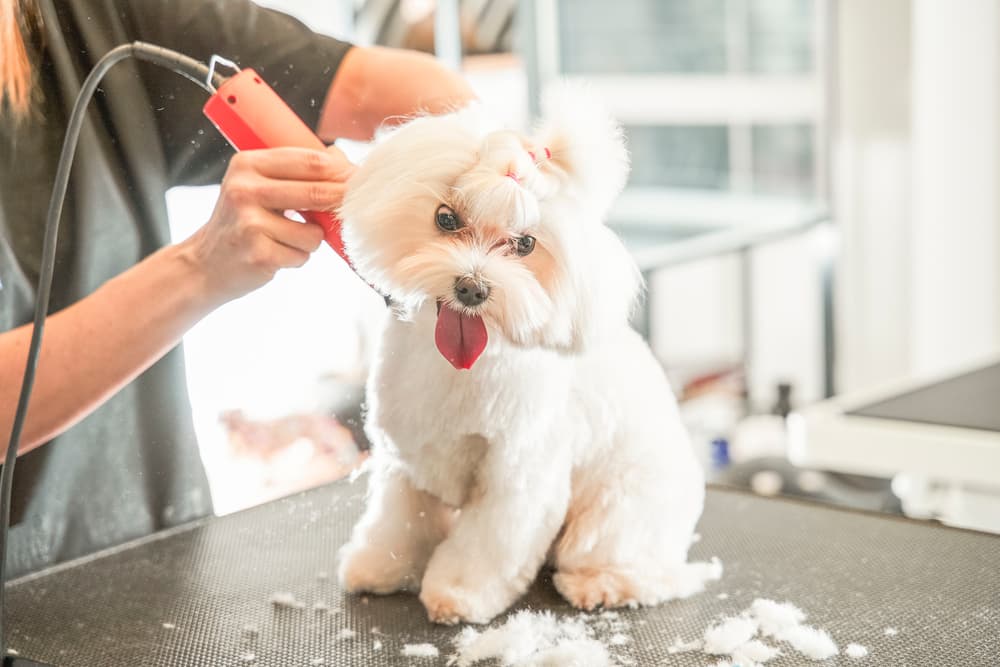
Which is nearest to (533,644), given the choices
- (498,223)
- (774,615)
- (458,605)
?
(458,605)

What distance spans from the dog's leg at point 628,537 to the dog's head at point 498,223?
18 cm

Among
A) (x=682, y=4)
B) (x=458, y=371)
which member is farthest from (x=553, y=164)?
(x=682, y=4)

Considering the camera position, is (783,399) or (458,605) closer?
(458,605)

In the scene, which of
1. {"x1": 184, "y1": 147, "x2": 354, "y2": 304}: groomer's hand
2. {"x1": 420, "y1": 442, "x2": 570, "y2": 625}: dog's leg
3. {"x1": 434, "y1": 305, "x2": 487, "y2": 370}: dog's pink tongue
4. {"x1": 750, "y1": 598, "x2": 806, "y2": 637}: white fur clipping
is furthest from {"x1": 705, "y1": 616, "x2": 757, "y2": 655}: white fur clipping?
{"x1": 184, "y1": 147, "x2": 354, "y2": 304}: groomer's hand

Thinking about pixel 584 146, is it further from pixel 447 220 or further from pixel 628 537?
pixel 628 537

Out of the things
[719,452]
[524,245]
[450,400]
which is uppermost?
[524,245]

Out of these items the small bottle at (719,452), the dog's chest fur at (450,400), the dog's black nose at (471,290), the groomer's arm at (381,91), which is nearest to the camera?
the dog's black nose at (471,290)

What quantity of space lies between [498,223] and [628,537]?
0.29 meters

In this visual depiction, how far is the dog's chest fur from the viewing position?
2.33 ft

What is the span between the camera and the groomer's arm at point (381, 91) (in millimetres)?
831

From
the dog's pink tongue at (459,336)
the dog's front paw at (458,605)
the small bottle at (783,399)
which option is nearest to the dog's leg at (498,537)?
the dog's front paw at (458,605)

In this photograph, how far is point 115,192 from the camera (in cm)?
76

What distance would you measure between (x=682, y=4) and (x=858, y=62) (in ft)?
3.19

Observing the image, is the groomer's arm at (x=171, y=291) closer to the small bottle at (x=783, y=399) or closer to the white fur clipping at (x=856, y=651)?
the white fur clipping at (x=856, y=651)
